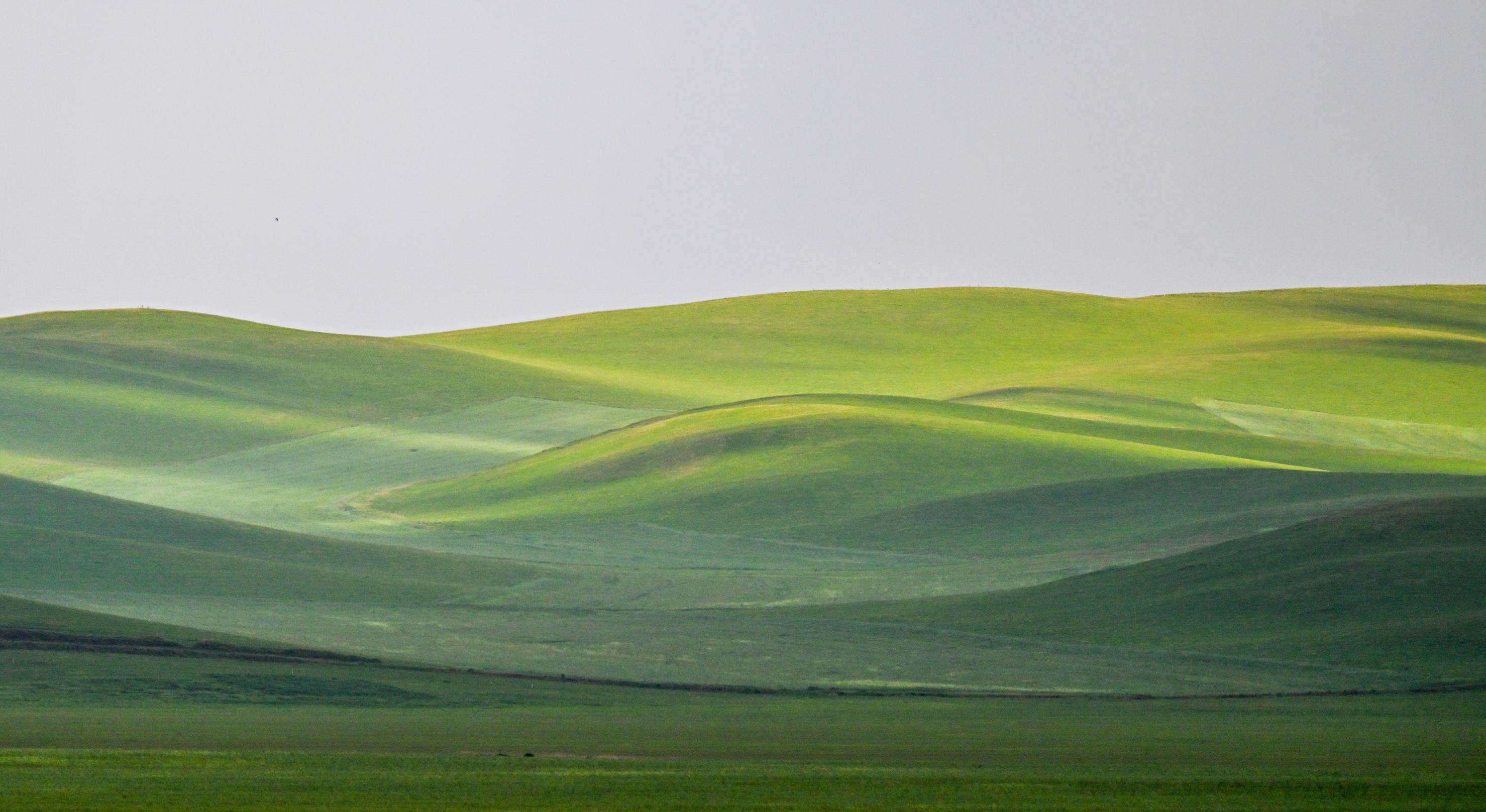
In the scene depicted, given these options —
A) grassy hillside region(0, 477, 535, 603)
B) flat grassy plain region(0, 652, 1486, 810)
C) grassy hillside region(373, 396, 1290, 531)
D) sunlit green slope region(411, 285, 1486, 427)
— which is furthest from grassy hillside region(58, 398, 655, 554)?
flat grassy plain region(0, 652, 1486, 810)

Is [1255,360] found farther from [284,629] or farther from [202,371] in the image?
[284,629]

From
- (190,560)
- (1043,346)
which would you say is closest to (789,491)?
(190,560)

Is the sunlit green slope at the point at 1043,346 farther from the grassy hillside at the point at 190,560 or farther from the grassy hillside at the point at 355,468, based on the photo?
the grassy hillside at the point at 190,560

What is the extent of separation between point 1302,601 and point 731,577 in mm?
13119

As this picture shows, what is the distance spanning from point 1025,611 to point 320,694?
1479 cm

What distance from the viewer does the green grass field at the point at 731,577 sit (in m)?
17.7

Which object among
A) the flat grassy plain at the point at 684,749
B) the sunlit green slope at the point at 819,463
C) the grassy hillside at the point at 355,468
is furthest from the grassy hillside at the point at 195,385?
the flat grassy plain at the point at 684,749

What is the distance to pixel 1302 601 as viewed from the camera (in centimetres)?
3170

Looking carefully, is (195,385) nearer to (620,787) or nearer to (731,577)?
(731,577)

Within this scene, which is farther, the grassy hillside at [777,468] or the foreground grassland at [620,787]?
the grassy hillside at [777,468]

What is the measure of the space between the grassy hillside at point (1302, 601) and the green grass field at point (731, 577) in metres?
0.11

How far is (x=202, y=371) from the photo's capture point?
7700 cm

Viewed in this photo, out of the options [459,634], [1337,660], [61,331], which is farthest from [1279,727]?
[61,331]

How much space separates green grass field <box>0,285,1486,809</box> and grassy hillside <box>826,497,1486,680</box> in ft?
0.36
